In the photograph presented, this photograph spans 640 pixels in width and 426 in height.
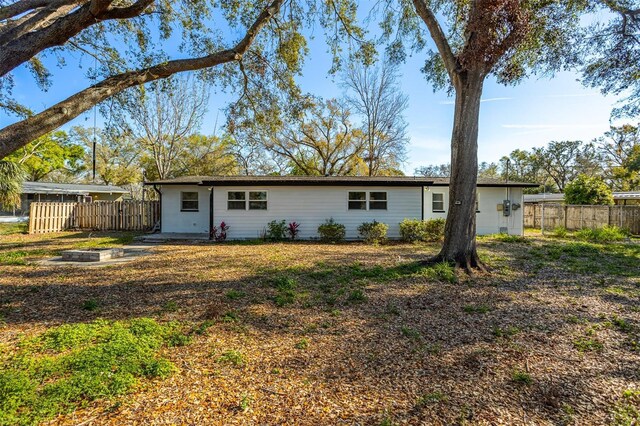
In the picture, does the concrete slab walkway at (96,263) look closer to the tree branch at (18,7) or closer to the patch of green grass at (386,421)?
the tree branch at (18,7)

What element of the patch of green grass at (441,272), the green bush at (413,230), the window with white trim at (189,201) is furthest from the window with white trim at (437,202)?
the window with white trim at (189,201)

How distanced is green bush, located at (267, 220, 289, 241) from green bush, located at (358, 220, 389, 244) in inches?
131

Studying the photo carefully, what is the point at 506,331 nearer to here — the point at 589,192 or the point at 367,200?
the point at 367,200

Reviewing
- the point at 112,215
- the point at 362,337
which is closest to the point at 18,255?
the point at 112,215

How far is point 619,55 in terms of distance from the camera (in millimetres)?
9859

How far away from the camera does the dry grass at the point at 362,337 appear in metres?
2.57

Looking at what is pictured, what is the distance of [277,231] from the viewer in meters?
13.6

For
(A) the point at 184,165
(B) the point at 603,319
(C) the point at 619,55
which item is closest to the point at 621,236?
(C) the point at 619,55

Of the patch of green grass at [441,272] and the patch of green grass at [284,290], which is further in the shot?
the patch of green grass at [441,272]

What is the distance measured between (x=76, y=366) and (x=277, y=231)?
10.5 metres

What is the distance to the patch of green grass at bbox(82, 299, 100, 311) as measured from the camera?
486 cm

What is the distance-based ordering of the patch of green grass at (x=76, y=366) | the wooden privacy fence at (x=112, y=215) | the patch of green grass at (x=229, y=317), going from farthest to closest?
the wooden privacy fence at (x=112, y=215), the patch of green grass at (x=229, y=317), the patch of green grass at (x=76, y=366)

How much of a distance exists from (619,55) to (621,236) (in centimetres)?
818

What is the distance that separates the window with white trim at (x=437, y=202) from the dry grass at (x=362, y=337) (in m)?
7.44
